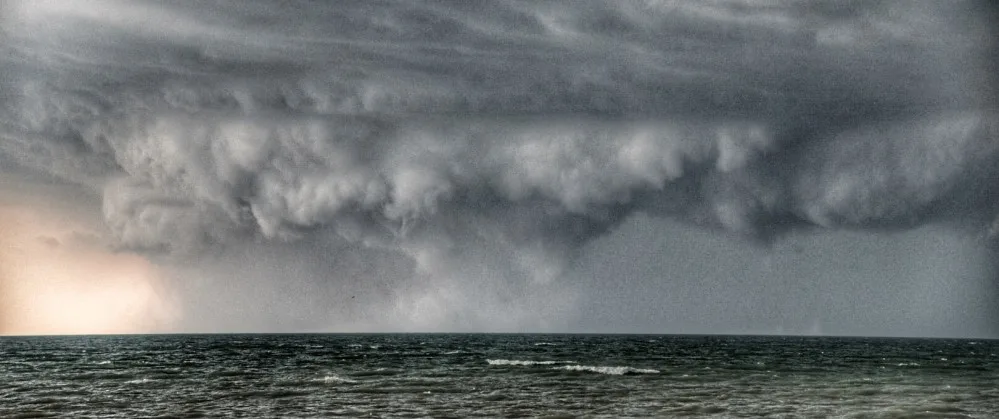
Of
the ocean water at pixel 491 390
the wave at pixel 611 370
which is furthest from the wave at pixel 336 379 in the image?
the wave at pixel 611 370

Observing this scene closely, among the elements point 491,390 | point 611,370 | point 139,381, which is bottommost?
point 491,390

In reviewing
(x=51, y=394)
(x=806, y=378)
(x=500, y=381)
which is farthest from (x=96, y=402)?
(x=806, y=378)

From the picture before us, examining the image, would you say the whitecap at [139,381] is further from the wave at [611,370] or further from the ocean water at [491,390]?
the wave at [611,370]

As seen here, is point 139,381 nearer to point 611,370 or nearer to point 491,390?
point 491,390

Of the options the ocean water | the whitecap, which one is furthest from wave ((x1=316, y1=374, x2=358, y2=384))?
the whitecap

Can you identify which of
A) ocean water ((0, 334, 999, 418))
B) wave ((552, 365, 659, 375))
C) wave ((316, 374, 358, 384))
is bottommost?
ocean water ((0, 334, 999, 418))

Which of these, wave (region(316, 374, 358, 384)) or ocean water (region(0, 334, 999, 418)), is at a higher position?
wave (region(316, 374, 358, 384))

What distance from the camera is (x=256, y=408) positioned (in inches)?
1713

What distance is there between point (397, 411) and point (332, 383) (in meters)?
17.2

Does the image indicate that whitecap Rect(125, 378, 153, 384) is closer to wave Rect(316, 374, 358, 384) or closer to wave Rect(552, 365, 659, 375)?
wave Rect(316, 374, 358, 384)

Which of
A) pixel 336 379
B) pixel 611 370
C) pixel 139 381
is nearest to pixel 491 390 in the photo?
pixel 336 379

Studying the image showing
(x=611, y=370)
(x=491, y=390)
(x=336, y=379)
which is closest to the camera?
(x=491, y=390)

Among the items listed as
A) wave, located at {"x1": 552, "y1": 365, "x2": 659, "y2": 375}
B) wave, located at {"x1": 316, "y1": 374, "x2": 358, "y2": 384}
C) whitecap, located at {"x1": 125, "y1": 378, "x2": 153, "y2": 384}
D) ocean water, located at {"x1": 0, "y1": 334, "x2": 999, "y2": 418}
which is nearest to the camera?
ocean water, located at {"x1": 0, "y1": 334, "x2": 999, "y2": 418}

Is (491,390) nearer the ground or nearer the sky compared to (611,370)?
nearer the ground
